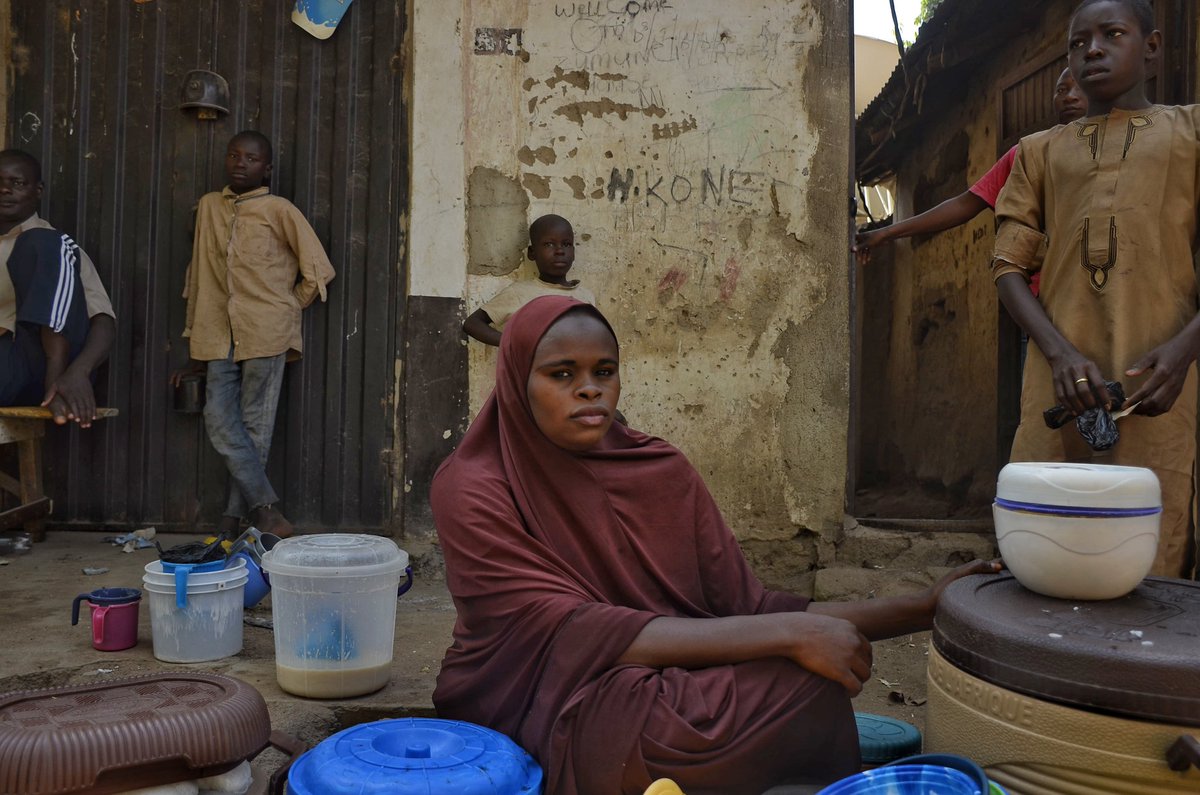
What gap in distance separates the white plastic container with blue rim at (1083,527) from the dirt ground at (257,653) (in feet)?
3.80

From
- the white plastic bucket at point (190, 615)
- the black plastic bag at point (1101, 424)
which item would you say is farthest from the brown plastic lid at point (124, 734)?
the black plastic bag at point (1101, 424)

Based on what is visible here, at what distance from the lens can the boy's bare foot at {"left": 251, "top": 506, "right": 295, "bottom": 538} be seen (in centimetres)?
416

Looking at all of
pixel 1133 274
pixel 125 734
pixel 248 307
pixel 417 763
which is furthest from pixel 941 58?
pixel 125 734

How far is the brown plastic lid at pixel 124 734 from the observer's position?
1.64 metres

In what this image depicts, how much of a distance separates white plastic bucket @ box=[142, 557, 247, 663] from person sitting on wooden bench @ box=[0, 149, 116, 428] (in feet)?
5.04

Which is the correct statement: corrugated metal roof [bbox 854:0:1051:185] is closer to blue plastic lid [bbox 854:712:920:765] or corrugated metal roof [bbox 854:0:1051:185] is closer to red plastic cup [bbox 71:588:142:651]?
blue plastic lid [bbox 854:712:920:765]

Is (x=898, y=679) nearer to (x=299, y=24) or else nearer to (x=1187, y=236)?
(x=1187, y=236)

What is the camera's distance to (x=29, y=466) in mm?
4230

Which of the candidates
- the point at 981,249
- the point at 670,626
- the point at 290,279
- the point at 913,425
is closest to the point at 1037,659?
the point at 670,626

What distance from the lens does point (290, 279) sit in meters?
4.34

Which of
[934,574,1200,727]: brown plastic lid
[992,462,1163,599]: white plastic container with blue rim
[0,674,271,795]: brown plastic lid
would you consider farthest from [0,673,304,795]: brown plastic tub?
[992,462,1163,599]: white plastic container with blue rim

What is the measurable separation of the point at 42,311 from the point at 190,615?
1996mm

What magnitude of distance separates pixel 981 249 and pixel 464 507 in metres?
5.73

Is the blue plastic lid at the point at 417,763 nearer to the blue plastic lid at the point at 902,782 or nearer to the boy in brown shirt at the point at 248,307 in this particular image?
the blue plastic lid at the point at 902,782
